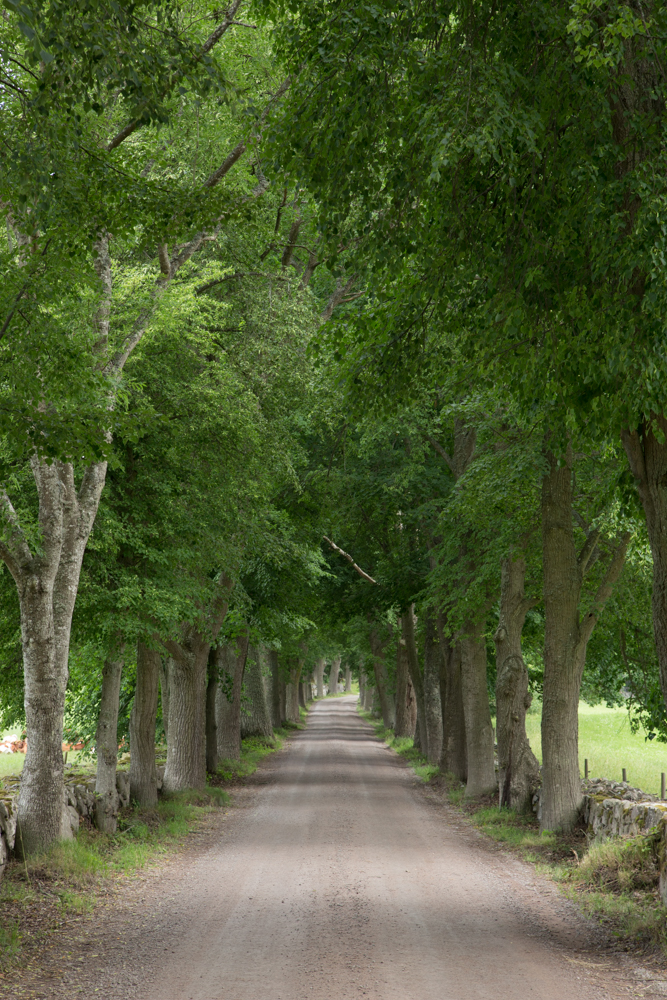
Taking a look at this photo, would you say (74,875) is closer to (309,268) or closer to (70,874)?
(70,874)

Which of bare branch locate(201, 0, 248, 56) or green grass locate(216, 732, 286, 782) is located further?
green grass locate(216, 732, 286, 782)

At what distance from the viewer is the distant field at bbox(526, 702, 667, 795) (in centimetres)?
2781

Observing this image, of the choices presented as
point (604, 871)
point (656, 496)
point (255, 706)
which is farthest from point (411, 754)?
point (656, 496)

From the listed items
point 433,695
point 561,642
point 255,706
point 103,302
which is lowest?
point 255,706

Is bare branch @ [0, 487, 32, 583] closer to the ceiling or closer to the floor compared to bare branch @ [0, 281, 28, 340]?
closer to the floor

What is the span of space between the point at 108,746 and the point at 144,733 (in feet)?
6.50

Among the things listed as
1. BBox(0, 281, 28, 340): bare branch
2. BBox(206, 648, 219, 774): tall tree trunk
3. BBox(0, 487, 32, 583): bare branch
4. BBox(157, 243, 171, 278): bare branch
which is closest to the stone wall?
BBox(0, 487, 32, 583): bare branch

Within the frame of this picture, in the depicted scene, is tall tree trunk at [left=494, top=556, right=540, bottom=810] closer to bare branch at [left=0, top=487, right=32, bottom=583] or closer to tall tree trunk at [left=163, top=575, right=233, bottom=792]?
tall tree trunk at [left=163, top=575, right=233, bottom=792]

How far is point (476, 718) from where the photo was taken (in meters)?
20.8

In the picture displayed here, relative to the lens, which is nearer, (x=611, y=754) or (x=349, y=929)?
(x=349, y=929)

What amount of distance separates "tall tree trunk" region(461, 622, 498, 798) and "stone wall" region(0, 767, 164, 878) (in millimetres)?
7833

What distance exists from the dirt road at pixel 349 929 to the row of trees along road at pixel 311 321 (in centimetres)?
214

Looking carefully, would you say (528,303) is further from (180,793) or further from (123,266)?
(180,793)

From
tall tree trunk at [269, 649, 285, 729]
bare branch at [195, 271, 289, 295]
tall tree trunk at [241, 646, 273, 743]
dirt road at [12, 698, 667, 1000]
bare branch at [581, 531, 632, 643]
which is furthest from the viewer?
tall tree trunk at [269, 649, 285, 729]
